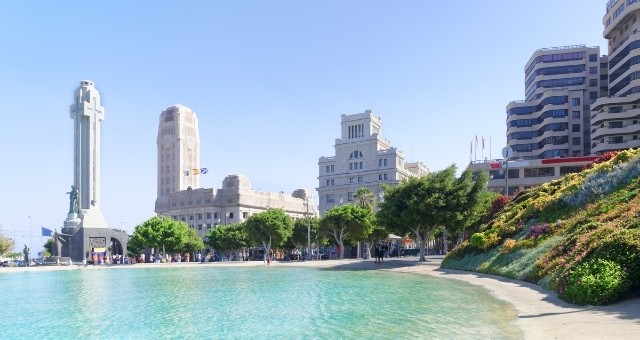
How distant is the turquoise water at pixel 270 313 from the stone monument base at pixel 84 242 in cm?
4603

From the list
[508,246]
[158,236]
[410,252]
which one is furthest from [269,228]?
[508,246]

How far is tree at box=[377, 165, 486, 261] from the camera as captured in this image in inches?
1688

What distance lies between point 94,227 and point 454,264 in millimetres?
57265

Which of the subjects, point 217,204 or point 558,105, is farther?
point 217,204

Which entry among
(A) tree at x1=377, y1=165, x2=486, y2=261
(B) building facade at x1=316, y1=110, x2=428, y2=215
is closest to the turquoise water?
(A) tree at x1=377, y1=165, x2=486, y2=261

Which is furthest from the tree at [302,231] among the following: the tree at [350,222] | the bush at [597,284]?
the bush at [597,284]

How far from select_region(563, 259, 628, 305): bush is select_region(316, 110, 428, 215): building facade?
363ft

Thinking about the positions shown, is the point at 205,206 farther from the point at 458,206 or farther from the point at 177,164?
the point at 458,206

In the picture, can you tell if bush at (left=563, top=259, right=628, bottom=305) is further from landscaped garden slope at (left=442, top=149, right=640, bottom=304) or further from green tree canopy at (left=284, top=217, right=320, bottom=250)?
green tree canopy at (left=284, top=217, right=320, bottom=250)

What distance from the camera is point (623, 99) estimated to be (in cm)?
9150

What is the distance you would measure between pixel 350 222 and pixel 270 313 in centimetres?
4790

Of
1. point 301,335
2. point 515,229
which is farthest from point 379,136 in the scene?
point 301,335

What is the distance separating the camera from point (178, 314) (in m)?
19.0

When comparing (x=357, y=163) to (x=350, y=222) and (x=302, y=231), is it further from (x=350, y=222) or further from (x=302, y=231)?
(x=350, y=222)
